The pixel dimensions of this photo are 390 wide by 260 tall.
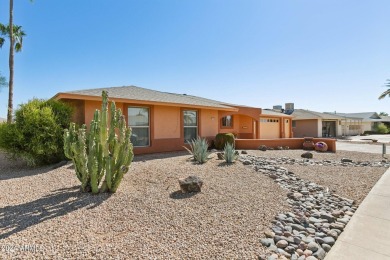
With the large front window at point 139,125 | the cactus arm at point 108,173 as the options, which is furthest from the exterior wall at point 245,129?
the cactus arm at point 108,173

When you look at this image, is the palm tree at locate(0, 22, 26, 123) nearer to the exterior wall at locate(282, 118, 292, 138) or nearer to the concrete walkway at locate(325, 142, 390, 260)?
the concrete walkway at locate(325, 142, 390, 260)

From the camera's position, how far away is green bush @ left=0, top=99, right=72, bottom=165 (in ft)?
26.2

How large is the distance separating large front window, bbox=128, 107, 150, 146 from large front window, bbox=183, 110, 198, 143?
8.80ft

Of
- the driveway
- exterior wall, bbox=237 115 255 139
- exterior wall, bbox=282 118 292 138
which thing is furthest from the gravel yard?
exterior wall, bbox=282 118 292 138

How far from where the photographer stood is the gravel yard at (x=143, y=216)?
2.94 metres

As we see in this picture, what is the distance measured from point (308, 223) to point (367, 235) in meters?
0.90

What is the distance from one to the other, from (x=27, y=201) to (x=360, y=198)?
821 cm

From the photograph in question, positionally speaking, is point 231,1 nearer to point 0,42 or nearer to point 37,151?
point 37,151

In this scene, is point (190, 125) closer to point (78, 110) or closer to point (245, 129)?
point (78, 110)

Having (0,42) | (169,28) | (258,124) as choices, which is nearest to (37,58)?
(0,42)

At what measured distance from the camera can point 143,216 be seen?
156 inches

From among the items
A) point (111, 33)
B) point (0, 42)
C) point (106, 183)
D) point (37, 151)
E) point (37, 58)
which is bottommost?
point (106, 183)

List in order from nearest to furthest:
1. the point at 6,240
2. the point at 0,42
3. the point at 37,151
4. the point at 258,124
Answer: the point at 6,240
the point at 37,151
the point at 0,42
the point at 258,124

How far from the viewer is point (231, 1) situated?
10797mm
